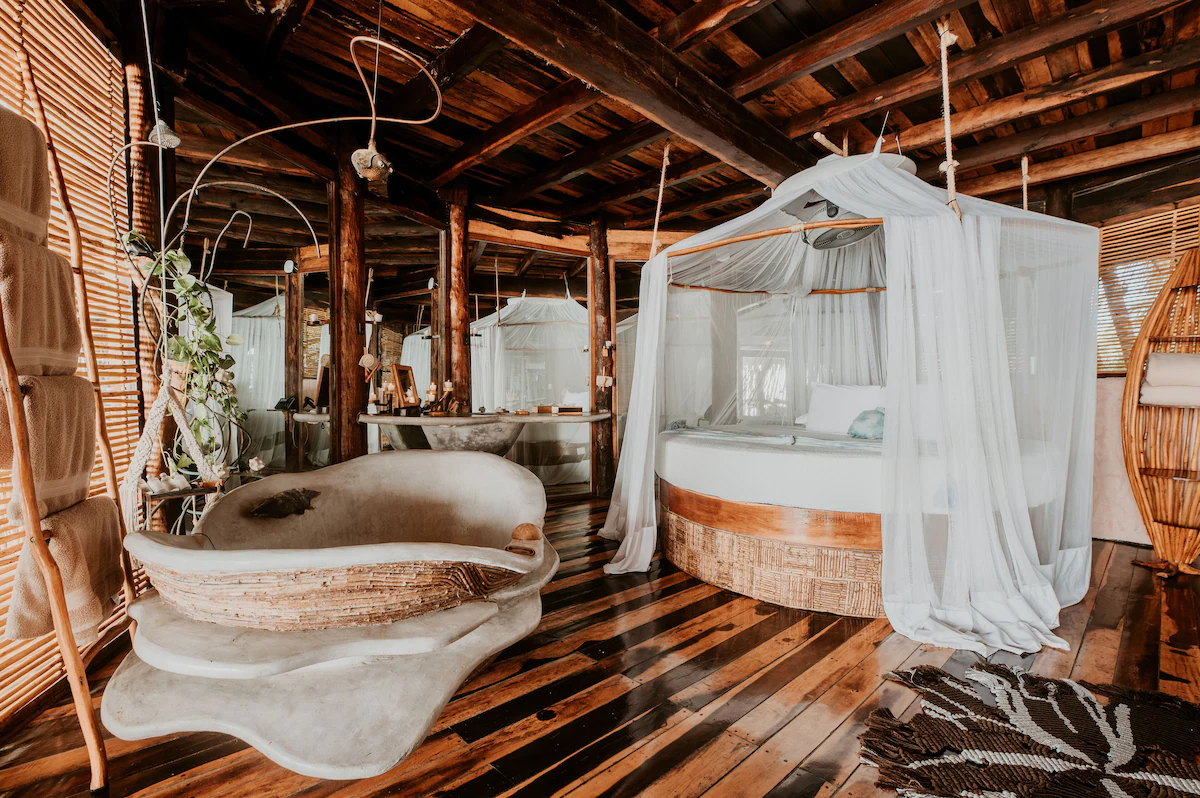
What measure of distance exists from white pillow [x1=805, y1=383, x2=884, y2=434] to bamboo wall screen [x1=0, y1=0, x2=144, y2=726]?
3.75 meters

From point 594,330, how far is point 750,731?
3675mm

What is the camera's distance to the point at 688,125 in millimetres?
2670

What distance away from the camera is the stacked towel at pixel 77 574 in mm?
1040

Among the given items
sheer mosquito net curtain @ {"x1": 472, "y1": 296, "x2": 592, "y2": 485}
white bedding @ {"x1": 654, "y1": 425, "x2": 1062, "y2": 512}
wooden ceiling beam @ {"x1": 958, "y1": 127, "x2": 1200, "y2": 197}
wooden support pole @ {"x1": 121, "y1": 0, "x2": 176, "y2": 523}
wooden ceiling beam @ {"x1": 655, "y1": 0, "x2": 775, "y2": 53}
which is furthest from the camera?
sheer mosquito net curtain @ {"x1": 472, "y1": 296, "x2": 592, "y2": 485}

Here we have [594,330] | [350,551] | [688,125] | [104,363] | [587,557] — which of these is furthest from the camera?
[594,330]

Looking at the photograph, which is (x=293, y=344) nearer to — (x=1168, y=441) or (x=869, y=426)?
(x=869, y=426)

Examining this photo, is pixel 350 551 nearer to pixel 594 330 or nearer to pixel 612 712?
pixel 612 712

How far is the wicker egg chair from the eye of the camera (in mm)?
2855

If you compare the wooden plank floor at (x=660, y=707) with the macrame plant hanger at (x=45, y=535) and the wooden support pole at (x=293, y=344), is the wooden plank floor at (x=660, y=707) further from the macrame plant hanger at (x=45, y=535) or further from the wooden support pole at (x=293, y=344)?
the wooden support pole at (x=293, y=344)

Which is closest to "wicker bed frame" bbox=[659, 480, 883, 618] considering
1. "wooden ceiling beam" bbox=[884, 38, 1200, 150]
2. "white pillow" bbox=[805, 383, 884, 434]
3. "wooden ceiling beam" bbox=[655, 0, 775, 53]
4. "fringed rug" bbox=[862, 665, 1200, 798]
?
"fringed rug" bbox=[862, 665, 1200, 798]

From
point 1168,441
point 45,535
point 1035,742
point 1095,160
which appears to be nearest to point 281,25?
point 45,535

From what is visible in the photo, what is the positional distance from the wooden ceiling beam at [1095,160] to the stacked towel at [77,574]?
5.44m

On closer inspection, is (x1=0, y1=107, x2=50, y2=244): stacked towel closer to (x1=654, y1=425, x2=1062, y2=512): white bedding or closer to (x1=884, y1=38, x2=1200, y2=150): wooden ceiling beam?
(x1=654, y1=425, x2=1062, y2=512): white bedding

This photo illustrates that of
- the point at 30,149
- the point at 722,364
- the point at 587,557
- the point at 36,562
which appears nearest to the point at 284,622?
the point at 36,562
